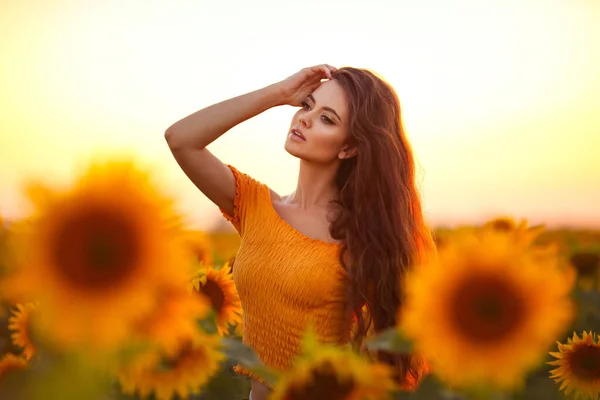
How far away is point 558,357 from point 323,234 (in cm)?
117

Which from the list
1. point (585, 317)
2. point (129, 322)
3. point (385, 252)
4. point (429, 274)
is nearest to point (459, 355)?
point (429, 274)

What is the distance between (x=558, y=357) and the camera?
1841 millimetres

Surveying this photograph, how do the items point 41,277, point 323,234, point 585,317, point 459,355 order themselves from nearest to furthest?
point 41,277 < point 459,355 < point 323,234 < point 585,317

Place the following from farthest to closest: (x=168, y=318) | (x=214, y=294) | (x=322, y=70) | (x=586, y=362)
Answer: (x=322, y=70) → (x=214, y=294) → (x=586, y=362) → (x=168, y=318)

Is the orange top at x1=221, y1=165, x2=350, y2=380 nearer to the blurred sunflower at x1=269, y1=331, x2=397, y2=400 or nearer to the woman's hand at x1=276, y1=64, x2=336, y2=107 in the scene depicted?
the woman's hand at x1=276, y1=64, x2=336, y2=107

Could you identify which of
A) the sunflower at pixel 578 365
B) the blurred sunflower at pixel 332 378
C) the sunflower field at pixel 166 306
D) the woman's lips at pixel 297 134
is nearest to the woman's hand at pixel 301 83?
the woman's lips at pixel 297 134

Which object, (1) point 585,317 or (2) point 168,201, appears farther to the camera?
(1) point 585,317

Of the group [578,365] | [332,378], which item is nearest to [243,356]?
[332,378]

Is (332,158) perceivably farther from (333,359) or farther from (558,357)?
(333,359)

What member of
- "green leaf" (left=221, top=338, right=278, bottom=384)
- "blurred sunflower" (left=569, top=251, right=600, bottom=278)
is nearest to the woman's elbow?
"green leaf" (left=221, top=338, right=278, bottom=384)

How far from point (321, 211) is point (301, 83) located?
0.55 m

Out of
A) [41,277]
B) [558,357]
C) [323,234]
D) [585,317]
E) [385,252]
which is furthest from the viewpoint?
[585,317]

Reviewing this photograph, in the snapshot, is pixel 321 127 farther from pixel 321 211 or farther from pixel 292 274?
pixel 292 274

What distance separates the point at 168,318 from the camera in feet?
1.72
